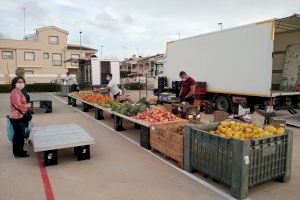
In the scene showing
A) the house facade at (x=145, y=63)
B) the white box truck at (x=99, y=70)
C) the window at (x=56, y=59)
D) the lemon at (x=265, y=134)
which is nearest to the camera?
the lemon at (x=265, y=134)

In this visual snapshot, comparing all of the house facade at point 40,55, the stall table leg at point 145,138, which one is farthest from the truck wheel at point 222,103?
the house facade at point 40,55

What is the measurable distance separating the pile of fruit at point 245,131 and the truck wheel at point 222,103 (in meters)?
8.27

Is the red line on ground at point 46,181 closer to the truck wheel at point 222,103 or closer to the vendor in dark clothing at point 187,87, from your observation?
the vendor in dark clothing at point 187,87

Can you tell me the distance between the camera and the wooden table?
612 centimetres

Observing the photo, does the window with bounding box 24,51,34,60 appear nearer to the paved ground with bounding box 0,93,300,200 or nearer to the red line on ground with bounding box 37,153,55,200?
the paved ground with bounding box 0,93,300,200

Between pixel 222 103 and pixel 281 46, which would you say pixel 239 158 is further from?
pixel 281 46

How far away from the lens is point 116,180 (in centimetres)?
541

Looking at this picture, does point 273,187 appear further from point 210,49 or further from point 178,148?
point 210,49

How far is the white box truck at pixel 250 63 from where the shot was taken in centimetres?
1136

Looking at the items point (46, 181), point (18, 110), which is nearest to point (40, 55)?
point (18, 110)

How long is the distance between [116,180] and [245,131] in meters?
2.44

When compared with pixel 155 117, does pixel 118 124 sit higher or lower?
lower

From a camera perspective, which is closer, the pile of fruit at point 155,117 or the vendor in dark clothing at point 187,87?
the pile of fruit at point 155,117

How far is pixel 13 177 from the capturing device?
5.63 metres
